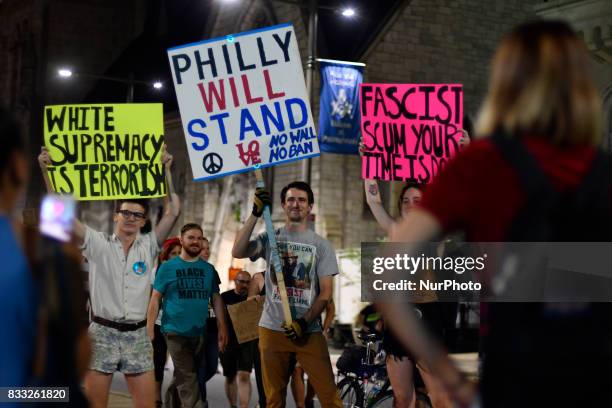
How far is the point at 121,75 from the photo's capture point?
4691cm

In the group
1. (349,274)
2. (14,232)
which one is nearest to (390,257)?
(14,232)

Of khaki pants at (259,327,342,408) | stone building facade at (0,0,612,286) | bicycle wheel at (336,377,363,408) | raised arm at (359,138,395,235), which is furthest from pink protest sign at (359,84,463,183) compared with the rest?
stone building facade at (0,0,612,286)

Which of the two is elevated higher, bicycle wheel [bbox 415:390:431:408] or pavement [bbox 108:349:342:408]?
bicycle wheel [bbox 415:390:431:408]

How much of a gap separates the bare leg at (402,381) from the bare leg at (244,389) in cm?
377

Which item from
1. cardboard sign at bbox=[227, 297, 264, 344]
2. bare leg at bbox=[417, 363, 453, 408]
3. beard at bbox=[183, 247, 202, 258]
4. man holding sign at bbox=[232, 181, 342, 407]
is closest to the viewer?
bare leg at bbox=[417, 363, 453, 408]

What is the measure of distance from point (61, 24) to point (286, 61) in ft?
148

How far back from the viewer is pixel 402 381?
24.7 ft

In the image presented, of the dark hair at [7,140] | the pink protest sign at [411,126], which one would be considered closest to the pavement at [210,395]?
the pink protest sign at [411,126]

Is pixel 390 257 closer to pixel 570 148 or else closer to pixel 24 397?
pixel 570 148

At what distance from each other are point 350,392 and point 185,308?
6.13 feet

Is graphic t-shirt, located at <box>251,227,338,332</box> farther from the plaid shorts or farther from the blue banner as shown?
the blue banner

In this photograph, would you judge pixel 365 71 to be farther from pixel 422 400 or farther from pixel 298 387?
pixel 422 400

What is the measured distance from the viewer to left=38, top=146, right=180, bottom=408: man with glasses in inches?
292

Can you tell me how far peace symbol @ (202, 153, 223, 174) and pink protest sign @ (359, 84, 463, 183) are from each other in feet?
4.58
